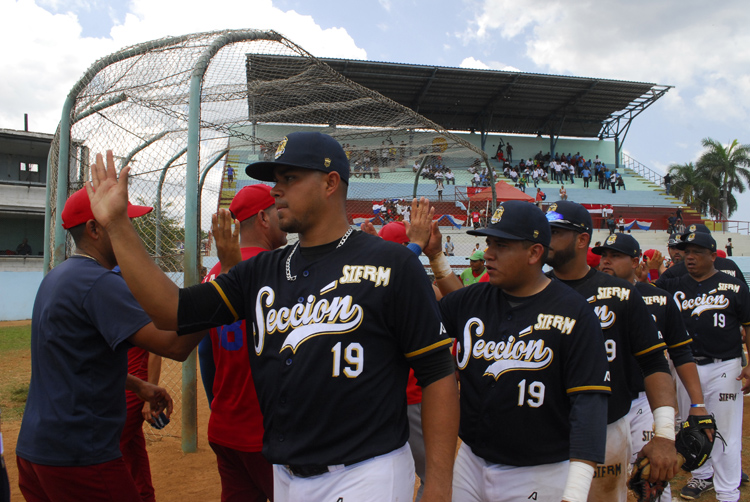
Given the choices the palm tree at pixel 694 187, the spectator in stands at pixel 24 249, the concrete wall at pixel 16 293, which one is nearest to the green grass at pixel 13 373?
the concrete wall at pixel 16 293

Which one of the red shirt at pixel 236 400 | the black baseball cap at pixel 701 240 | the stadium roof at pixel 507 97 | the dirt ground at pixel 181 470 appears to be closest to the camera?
the red shirt at pixel 236 400

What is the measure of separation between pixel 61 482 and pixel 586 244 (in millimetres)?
3047

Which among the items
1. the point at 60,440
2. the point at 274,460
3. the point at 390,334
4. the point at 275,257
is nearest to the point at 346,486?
the point at 274,460

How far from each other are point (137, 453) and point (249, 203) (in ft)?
6.67

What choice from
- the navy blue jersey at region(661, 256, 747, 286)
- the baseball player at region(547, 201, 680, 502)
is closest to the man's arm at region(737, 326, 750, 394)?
the navy blue jersey at region(661, 256, 747, 286)

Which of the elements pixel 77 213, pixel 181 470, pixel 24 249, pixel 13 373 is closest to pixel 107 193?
pixel 77 213

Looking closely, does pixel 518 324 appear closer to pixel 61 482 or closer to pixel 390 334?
pixel 390 334

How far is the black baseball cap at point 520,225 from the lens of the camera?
2.61 meters

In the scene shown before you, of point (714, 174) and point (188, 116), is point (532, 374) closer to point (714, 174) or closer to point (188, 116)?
point (188, 116)

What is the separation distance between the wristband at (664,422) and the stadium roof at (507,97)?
1156 inches

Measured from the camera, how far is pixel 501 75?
104 feet

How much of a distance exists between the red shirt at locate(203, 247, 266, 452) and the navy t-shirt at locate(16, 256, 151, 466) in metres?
0.53

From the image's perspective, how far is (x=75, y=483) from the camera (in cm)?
242

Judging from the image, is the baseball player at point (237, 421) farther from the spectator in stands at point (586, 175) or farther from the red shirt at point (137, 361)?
the spectator in stands at point (586, 175)
